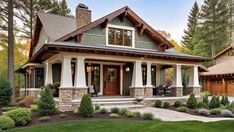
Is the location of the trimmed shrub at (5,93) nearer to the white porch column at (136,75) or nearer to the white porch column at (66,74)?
the white porch column at (66,74)

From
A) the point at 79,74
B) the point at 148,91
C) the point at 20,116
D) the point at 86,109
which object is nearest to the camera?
the point at 20,116

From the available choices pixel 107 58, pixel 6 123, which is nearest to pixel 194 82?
pixel 107 58

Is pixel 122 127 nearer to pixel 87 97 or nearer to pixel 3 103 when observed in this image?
pixel 87 97

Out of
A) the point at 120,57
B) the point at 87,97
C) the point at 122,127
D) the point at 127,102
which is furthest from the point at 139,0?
the point at 122,127

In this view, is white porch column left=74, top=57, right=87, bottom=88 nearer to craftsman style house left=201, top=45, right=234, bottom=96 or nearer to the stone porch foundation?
the stone porch foundation

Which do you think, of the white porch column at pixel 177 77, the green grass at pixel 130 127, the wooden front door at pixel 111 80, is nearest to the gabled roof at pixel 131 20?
the white porch column at pixel 177 77

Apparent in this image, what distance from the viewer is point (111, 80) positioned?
16500mm

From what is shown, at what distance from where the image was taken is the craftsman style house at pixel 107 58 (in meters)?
12.1

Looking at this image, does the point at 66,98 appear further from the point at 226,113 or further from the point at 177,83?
the point at 226,113

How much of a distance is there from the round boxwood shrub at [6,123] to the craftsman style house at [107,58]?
312 centimetres

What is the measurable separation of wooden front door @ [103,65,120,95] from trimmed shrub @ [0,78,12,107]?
18.7 feet

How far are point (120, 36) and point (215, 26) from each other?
2511cm

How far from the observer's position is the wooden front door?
53.2ft

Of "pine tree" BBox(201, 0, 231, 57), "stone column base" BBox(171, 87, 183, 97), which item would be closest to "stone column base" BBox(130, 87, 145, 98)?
"stone column base" BBox(171, 87, 183, 97)
